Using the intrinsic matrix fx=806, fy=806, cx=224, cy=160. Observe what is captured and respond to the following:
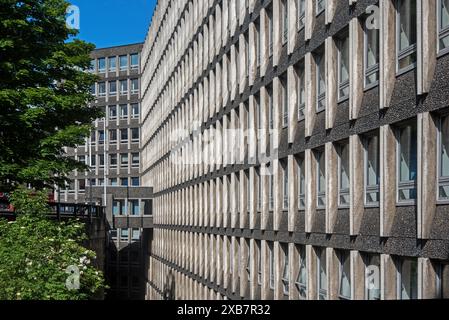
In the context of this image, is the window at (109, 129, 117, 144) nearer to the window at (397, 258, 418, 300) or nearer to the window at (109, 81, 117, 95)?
the window at (109, 81, 117, 95)

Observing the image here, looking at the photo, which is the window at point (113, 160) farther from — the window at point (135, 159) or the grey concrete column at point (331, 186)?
the grey concrete column at point (331, 186)

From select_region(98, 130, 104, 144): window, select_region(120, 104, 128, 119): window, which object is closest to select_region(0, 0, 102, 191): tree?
select_region(120, 104, 128, 119): window

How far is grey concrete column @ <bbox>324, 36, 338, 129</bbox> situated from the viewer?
78.7 feet

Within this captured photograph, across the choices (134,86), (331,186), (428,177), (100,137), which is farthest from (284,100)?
(100,137)

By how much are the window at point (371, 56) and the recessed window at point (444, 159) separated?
150 inches

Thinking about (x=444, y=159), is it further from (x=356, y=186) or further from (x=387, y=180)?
(x=356, y=186)

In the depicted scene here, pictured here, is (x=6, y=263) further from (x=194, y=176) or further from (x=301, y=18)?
(x=194, y=176)

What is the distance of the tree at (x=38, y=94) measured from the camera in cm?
2864

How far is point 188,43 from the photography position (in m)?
55.8

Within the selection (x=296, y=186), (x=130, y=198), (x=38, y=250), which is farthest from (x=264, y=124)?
(x=130, y=198)

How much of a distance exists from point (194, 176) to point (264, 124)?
67.4 ft

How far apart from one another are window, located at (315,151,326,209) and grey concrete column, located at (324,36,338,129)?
78.3 inches

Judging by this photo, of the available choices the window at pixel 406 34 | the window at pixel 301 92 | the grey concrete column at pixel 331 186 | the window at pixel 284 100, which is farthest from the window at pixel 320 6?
the window at pixel 406 34

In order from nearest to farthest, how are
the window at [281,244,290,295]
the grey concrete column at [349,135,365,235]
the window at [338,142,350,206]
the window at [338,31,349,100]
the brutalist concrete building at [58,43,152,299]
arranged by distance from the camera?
the grey concrete column at [349,135,365,235]
the window at [338,142,350,206]
the window at [338,31,349,100]
the window at [281,244,290,295]
the brutalist concrete building at [58,43,152,299]
